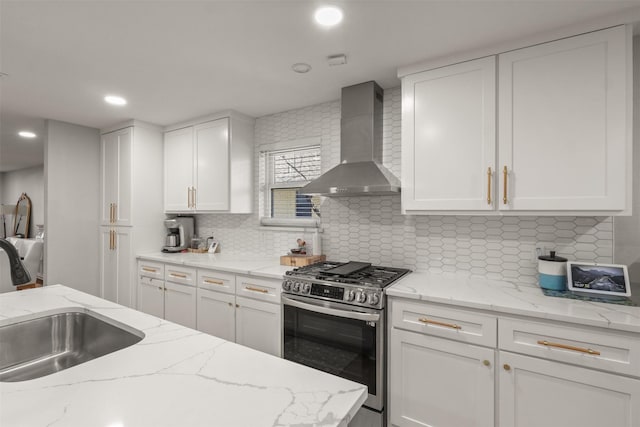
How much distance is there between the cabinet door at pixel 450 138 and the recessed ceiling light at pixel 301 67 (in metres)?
0.70

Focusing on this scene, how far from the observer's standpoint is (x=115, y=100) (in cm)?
286

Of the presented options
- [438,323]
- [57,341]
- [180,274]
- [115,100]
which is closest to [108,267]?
[180,274]

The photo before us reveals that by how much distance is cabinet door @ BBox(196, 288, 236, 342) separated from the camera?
2.65 m

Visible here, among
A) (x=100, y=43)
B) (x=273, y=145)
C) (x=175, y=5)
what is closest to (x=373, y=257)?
(x=273, y=145)

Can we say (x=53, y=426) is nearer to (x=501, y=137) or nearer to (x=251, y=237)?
(x=501, y=137)

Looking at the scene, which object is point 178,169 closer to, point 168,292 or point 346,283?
point 168,292

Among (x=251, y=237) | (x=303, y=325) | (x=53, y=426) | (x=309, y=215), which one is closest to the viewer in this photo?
(x=53, y=426)

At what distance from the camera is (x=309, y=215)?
3.09 meters

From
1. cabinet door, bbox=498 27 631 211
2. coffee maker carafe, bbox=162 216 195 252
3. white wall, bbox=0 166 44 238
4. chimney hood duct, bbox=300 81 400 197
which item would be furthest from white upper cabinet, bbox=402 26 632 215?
white wall, bbox=0 166 44 238

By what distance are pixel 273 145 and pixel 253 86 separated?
0.79 metres

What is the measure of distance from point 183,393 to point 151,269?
286cm

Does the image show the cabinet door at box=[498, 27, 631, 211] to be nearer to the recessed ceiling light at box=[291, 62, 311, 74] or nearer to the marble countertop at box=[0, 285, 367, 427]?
the recessed ceiling light at box=[291, 62, 311, 74]

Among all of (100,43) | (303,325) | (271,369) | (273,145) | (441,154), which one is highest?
(100,43)

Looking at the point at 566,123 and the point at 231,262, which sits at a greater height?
the point at 566,123
